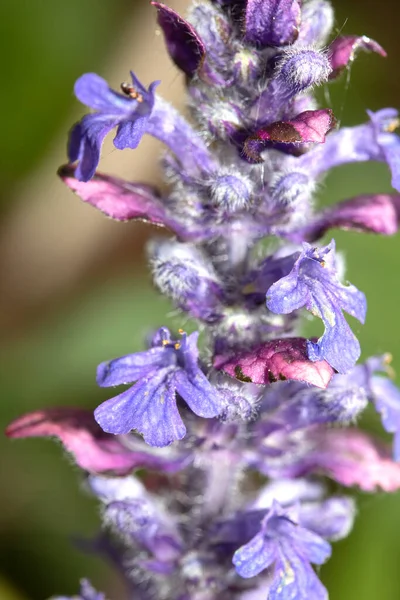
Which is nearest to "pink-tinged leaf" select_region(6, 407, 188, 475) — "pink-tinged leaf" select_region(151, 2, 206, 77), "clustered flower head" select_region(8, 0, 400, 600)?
"clustered flower head" select_region(8, 0, 400, 600)

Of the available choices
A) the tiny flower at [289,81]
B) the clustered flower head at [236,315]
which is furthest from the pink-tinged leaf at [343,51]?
the tiny flower at [289,81]

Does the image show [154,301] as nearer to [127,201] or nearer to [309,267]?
[127,201]

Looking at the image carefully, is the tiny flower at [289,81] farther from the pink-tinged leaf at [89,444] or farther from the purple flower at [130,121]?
the pink-tinged leaf at [89,444]

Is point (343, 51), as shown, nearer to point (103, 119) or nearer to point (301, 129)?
point (301, 129)

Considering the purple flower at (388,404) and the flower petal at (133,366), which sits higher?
the flower petal at (133,366)

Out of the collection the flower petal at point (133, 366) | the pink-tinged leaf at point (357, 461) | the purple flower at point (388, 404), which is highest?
the flower petal at point (133, 366)

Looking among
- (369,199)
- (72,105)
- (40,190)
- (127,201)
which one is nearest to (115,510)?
(127,201)

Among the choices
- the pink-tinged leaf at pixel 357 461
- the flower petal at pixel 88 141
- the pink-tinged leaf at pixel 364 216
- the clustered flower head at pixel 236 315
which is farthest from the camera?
the pink-tinged leaf at pixel 357 461
